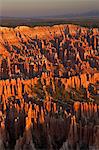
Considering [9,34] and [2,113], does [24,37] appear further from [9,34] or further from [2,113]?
[2,113]

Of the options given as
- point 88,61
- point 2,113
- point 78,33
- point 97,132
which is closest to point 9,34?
point 78,33

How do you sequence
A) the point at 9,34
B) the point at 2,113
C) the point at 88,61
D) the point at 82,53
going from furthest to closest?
the point at 9,34
the point at 82,53
the point at 88,61
the point at 2,113

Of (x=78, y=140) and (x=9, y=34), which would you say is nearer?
(x=78, y=140)

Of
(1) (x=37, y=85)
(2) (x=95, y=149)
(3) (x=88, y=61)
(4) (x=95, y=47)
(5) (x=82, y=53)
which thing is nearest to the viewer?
(2) (x=95, y=149)

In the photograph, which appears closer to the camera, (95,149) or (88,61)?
(95,149)

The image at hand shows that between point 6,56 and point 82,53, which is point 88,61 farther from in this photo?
point 6,56

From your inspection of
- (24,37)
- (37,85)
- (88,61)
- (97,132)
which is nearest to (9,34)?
(24,37)
